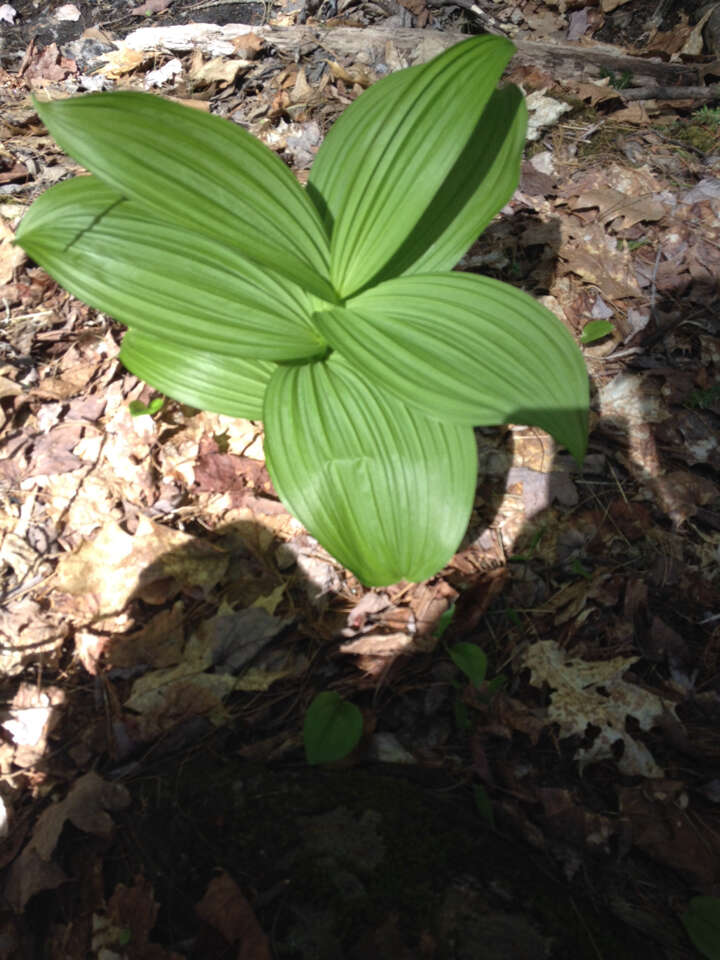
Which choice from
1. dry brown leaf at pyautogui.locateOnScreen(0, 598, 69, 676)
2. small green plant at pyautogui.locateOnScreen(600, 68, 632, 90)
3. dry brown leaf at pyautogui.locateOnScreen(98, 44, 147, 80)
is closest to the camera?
dry brown leaf at pyautogui.locateOnScreen(0, 598, 69, 676)

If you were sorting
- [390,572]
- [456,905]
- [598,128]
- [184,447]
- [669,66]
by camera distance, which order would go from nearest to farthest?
[456,905]
[390,572]
[184,447]
[598,128]
[669,66]

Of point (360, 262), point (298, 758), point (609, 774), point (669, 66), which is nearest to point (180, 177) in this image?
point (360, 262)

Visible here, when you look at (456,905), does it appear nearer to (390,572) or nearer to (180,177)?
(390,572)

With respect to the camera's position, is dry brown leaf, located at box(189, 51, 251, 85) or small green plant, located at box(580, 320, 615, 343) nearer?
small green plant, located at box(580, 320, 615, 343)

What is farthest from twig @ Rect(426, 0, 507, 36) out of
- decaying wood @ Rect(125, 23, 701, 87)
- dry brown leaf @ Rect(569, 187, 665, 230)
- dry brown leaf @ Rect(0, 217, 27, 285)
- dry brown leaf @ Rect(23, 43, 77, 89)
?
dry brown leaf @ Rect(0, 217, 27, 285)

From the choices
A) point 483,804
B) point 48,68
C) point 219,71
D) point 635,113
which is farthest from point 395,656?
point 48,68

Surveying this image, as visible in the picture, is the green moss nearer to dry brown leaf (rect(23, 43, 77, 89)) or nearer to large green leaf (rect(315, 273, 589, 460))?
large green leaf (rect(315, 273, 589, 460))

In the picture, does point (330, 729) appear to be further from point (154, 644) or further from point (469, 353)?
point (469, 353)
